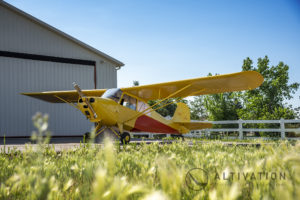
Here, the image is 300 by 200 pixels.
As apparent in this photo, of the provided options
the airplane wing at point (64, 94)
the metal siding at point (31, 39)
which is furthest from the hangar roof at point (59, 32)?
the airplane wing at point (64, 94)

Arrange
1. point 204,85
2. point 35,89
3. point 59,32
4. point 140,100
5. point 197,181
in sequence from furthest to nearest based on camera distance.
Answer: point 59,32, point 35,89, point 140,100, point 204,85, point 197,181

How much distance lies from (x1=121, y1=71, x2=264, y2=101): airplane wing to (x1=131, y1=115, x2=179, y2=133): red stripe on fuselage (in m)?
1.00

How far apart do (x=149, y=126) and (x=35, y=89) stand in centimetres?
810

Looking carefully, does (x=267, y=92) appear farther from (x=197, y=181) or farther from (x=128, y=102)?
(x=197, y=181)

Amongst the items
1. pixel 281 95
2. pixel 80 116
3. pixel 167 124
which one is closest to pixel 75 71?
pixel 80 116

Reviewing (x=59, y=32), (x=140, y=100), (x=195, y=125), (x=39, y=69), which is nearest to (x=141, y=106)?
(x=140, y=100)

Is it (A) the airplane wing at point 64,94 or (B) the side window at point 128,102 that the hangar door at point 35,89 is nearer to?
(A) the airplane wing at point 64,94

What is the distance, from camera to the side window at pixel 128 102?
28.9 feet

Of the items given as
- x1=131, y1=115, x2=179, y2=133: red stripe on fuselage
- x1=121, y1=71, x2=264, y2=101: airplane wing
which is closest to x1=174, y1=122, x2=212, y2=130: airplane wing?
x1=131, y1=115, x2=179, y2=133: red stripe on fuselage

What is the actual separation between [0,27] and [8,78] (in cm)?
290

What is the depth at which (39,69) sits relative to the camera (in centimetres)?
1443

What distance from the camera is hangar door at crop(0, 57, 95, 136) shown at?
43.7 feet

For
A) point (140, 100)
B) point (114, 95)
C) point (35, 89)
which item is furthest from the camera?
point (35, 89)

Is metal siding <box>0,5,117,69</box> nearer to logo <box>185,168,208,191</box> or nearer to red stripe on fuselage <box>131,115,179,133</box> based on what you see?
red stripe on fuselage <box>131,115,179,133</box>
